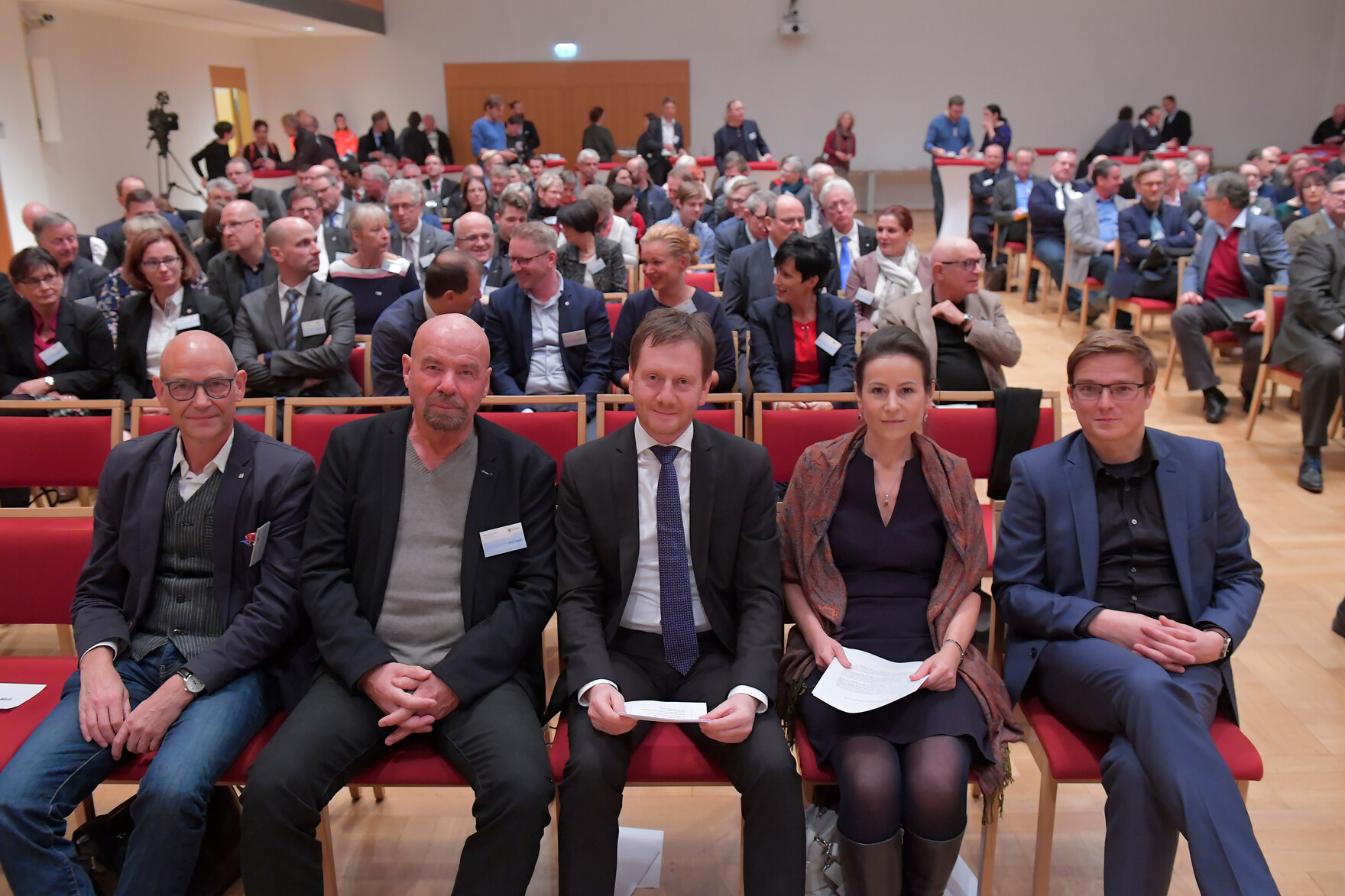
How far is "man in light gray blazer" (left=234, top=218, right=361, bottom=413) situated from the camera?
3.86 meters

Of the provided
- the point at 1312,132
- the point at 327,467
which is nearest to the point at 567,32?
the point at 1312,132

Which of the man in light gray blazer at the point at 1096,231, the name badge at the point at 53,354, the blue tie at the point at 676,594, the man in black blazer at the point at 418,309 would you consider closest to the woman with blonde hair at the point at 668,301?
the man in black blazer at the point at 418,309

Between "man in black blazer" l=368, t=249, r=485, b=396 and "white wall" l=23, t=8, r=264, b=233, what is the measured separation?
7.79 metres

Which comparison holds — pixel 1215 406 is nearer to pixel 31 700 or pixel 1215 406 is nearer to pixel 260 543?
pixel 260 543

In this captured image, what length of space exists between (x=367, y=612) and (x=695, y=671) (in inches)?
28.6

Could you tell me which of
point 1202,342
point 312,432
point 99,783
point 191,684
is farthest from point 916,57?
point 99,783

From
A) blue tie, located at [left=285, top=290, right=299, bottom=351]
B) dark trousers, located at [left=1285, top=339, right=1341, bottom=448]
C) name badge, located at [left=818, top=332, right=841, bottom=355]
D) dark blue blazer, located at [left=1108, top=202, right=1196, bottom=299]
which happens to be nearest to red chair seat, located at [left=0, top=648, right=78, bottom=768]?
blue tie, located at [left=285, top=290, right=299, bottom=351]

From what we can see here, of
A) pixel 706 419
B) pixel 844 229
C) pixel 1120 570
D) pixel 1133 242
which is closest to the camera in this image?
pixel 1120 570

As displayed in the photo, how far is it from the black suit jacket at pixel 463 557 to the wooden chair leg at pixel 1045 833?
1.09 meters

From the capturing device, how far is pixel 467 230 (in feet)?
15.8

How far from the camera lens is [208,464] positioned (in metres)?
2.22

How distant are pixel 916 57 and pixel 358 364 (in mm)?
14088

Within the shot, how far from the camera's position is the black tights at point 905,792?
1854 millimetres

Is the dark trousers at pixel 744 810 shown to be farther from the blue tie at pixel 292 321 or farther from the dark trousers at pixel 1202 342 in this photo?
the dark trousers at pixel 1202 342
